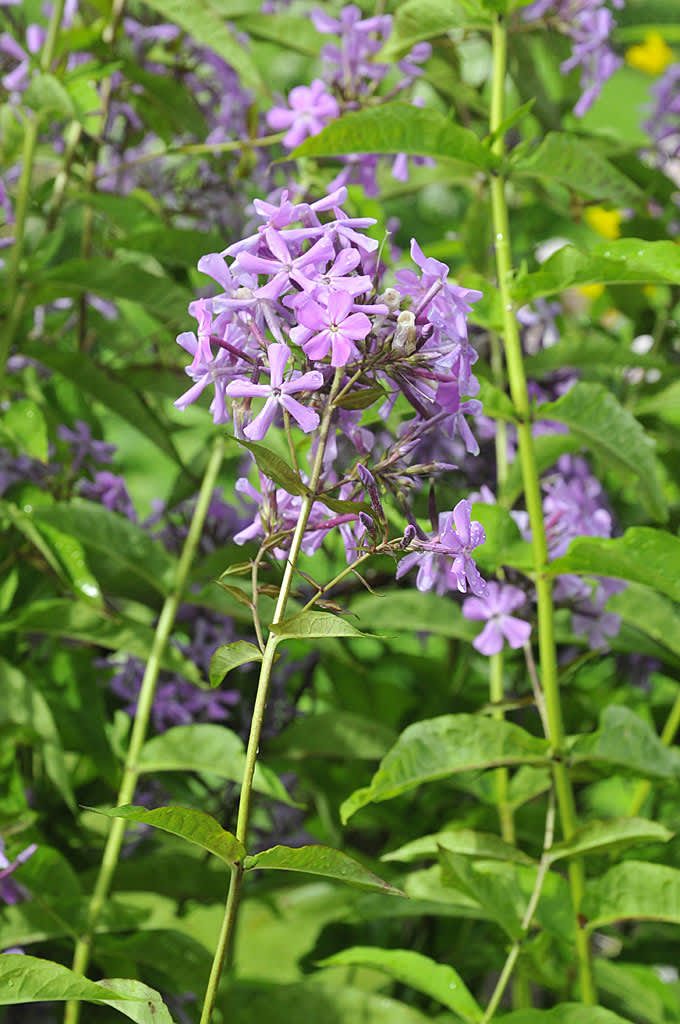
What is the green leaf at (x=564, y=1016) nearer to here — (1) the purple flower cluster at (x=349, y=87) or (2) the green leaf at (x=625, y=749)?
(2) the green leaf at (x=625, y=749)

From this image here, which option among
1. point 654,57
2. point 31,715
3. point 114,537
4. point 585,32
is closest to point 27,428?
point 114,537

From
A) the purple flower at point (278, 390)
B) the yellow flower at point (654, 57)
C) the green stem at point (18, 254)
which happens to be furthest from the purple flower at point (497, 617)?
the yellow flower at point (654, 57)

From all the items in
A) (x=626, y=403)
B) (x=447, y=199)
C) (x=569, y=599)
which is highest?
(x=447, y=199)

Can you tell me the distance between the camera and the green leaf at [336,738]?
39.6 inches

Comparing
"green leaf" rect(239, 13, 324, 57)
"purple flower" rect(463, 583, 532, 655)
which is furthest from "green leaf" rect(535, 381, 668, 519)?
"green leaf" rect(239, 13, 324, 57)

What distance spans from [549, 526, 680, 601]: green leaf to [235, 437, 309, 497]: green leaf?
0.90 ft

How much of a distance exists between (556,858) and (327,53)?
790mm

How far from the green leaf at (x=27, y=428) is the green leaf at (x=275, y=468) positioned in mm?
421

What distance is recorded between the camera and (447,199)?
3404 millimetres

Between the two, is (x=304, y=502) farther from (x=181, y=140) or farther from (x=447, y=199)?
(x=447, y=199)

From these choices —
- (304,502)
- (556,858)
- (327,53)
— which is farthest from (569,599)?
(327,53)

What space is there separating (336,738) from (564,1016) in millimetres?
376

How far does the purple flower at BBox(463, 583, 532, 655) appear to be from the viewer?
87 cm

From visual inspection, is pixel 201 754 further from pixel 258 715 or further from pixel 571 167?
pixel 571 167
